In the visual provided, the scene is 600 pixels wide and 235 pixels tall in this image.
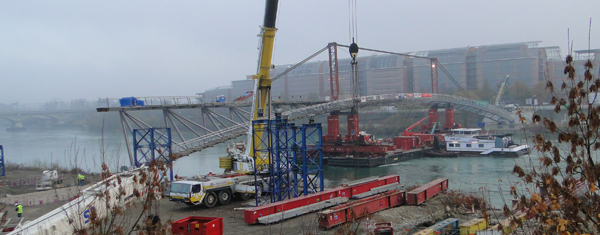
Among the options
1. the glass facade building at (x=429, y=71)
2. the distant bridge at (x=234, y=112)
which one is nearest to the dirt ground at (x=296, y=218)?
the distant bridge at (x=234, y=112)

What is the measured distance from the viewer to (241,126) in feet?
94.6

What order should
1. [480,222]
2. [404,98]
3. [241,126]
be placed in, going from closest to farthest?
[480,222] < [241,126] < [404,98]

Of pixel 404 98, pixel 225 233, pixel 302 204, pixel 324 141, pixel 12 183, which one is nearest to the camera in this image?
pixel 225 233

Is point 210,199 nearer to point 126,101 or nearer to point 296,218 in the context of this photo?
point 296,218

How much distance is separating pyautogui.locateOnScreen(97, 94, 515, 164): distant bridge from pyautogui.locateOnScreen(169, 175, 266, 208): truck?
782 cm

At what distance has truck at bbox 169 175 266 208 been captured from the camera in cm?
1563

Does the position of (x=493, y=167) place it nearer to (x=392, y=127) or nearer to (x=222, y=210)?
(x=222, y=210)

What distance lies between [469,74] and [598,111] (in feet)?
259

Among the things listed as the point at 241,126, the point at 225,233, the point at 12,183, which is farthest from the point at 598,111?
the point at 12,183

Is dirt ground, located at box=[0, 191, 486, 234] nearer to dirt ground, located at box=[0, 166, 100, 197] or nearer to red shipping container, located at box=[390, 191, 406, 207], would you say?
red shipping container, located at box=[390, 191, 406, 207]

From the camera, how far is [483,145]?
3809cm

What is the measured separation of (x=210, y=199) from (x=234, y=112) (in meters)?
18.8

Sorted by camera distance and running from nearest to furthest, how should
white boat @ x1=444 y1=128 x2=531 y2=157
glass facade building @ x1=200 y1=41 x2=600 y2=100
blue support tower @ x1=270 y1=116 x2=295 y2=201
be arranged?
blue support tower @ x1=270 y1=116 x2=295 y2=201, white boat @ x1=444 y1=128 x2=531 y2=157, glass facade building @ x1=200 y1=41 x2=600 y2=100

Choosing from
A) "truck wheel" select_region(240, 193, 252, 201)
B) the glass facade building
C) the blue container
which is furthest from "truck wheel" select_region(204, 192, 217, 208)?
the glass facade building
